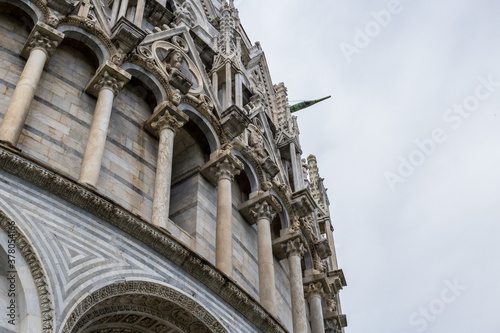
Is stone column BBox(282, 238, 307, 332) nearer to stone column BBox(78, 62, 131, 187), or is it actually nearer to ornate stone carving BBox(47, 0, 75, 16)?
stone column BBox(78, 62, 131, 187)

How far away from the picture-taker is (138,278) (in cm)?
881

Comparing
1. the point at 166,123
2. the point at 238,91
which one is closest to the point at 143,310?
the point at 166,123

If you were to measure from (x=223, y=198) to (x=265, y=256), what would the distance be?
1598mm

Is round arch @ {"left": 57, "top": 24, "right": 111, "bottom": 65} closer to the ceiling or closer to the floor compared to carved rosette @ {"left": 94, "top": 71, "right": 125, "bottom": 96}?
closer to the ceiling

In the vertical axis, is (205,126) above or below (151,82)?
below

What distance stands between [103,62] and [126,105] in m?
0.95

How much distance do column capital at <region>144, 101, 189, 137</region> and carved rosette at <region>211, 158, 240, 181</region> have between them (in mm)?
1190

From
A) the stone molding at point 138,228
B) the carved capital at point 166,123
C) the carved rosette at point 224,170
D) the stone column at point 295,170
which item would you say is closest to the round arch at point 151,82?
the carved capital at point 166,123

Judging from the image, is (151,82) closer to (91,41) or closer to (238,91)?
(91,41)

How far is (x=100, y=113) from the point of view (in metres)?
11.0

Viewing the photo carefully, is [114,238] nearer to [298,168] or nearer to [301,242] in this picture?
[301,242]

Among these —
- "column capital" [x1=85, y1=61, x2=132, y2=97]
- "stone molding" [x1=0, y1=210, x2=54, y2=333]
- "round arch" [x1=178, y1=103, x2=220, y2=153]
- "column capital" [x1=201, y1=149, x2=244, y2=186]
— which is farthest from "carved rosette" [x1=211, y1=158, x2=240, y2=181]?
"stone molding" [x1=0, y1=210, x2=54, y2=333]

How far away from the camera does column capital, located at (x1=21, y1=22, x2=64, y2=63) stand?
37.1 feet

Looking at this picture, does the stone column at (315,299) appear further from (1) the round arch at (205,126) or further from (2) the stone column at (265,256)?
(1) the round arch at (205,126)
